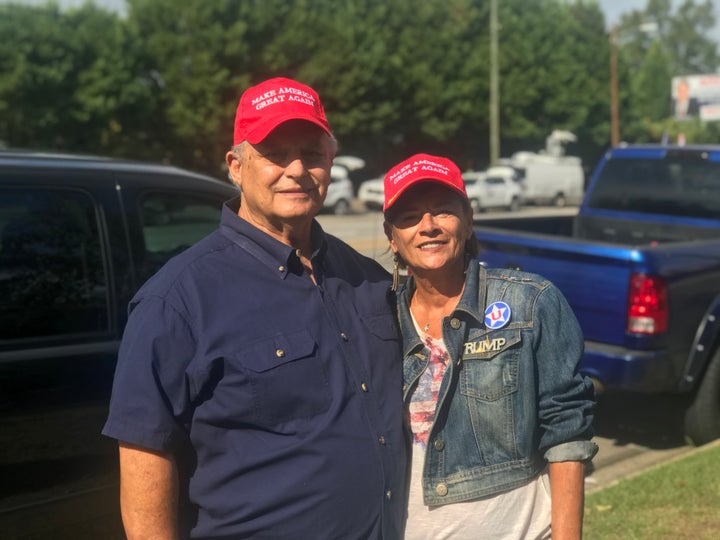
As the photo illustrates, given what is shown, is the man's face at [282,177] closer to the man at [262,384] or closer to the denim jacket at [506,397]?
the man at [262,384]

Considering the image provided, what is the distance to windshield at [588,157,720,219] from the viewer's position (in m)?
7.31

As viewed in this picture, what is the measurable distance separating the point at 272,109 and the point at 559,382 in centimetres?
94

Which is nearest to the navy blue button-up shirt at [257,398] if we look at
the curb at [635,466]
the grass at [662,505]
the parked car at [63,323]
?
the parked car at [63,323]

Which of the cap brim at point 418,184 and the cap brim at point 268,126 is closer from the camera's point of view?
the cap brim at point 268,126

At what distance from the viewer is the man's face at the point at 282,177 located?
88.7 inches

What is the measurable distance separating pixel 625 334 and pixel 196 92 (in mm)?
31845

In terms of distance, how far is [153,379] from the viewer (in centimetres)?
194

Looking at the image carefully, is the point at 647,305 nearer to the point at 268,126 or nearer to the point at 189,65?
the point at 268,126

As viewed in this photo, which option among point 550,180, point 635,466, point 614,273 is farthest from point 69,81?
point 635,466

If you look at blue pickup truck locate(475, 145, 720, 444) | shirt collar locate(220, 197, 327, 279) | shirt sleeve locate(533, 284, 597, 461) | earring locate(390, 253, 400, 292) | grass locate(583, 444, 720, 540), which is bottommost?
grass locate(583, 444, 720, 540)

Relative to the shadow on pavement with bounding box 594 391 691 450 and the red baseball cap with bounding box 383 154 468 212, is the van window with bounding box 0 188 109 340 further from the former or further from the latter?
the shadow on pavement with bounding box 594 391 691 450

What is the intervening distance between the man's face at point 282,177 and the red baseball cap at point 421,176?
228mm

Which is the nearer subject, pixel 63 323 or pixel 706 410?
pixel 63 323

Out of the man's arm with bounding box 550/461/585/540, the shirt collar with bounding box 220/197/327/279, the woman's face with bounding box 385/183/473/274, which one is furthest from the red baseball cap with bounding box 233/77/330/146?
the man's arm with bounding box 550/461/585/540
